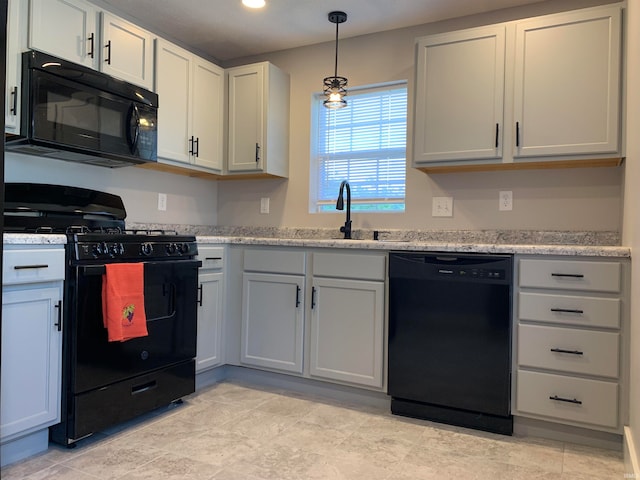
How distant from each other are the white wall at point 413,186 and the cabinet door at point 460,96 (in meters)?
0.32

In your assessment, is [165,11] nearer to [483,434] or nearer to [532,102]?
[532,102]

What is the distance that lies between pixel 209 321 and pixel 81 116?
1.32 meters

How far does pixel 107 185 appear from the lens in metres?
2.95

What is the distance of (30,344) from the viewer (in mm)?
1882

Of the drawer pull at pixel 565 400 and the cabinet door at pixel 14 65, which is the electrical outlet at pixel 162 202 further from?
the drawer pull at pixel 565 400

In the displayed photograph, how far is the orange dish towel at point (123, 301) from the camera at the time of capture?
2.11 meters

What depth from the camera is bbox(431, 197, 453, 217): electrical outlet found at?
9.87 feet

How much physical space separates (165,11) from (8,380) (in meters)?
2.28

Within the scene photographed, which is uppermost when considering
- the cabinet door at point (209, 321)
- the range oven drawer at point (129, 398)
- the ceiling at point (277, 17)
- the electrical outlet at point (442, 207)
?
the ceiling at point (277, 17)

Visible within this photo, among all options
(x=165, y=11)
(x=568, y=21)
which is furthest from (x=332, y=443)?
(x=165, y=11)

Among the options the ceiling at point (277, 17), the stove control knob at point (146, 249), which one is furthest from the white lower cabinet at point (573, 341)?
the stove control knob at point (146, 249)

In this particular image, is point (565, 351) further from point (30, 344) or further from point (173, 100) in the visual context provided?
point (173, 100)

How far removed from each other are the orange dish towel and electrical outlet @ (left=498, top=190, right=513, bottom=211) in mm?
2029

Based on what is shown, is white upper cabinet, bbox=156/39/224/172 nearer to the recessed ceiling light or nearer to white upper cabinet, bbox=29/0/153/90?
white upper cabinet, bbox=29/0/153/90
